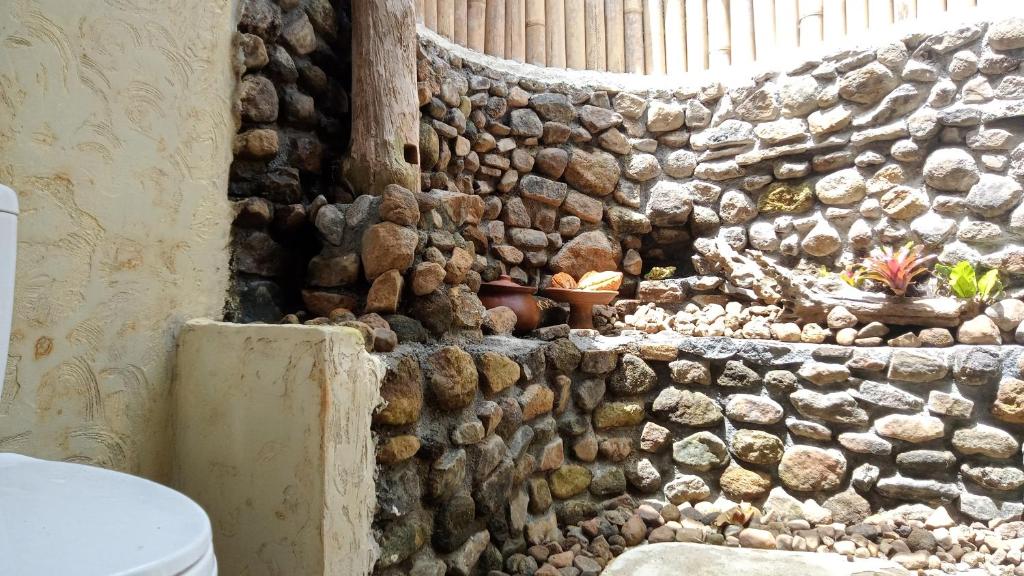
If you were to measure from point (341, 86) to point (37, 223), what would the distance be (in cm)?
121

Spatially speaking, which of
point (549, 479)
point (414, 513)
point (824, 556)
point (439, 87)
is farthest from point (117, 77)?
point (824, 556)

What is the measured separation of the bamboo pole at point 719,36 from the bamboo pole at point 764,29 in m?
0.16

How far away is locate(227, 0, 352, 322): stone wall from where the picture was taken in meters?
1.89

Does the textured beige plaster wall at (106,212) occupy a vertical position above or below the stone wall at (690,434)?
above

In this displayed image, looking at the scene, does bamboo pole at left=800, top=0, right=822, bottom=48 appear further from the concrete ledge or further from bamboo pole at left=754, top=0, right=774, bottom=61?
the concrete ledge

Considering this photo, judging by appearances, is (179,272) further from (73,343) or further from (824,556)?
(824,556)

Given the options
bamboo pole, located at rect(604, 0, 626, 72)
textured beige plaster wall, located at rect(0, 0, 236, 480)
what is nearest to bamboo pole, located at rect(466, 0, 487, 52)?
bamboo pole, located at rect(604, 0, 626, 72)

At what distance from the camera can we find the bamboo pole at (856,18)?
3336 mm

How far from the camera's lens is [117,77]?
1521mm

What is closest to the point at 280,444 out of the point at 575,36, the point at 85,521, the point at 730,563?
the point at 85,521

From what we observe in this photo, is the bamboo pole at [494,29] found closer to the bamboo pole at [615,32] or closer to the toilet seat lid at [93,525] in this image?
the bamboo pole at [615,32]

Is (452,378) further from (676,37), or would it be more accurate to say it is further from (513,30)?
(676,37)

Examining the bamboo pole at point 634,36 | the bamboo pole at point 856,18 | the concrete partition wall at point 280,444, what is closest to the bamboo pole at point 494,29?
the bamboo pole at point 634,36

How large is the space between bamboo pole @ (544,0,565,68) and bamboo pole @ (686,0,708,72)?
2.54ft
